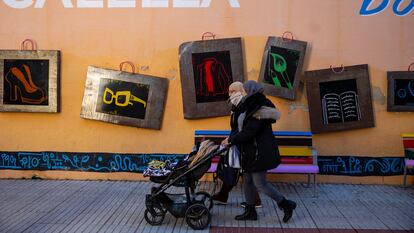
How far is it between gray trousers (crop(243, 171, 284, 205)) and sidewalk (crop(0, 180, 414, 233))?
0.33 meters

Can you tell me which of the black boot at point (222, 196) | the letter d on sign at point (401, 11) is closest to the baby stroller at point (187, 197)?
the black boot at point (222, 196)

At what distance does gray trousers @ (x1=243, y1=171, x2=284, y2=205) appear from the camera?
6.75 m

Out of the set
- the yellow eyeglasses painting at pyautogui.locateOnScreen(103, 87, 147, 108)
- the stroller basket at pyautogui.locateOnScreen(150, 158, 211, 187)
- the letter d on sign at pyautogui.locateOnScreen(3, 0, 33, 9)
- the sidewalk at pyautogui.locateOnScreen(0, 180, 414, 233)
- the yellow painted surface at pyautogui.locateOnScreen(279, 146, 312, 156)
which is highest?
the letter d on sign at pyautogui.locateOnScreen(3, 0, 33, 9)

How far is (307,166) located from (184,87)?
2358 mm

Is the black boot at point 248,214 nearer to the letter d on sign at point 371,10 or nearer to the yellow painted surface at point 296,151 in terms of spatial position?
the yellow painted surface at point 296,151

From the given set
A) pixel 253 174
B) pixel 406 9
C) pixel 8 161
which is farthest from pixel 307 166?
pixel 8 161

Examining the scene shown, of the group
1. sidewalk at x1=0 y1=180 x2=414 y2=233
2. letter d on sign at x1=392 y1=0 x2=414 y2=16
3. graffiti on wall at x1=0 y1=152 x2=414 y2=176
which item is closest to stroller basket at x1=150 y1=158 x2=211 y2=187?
sidewalk at x1=0 y1=180 x2=414 y2=233

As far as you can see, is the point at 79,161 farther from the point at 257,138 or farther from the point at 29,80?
the point at 257,138

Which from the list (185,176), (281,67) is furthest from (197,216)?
(281,67)

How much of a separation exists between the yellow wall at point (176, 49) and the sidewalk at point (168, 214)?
0.73 metres

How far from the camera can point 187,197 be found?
6.68 meters

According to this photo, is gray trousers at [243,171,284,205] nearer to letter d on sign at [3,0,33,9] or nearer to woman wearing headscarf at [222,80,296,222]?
woman wearing headscarf at [222,80,296,222]

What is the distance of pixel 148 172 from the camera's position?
6.68 meters

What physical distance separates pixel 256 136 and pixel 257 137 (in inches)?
0.9
